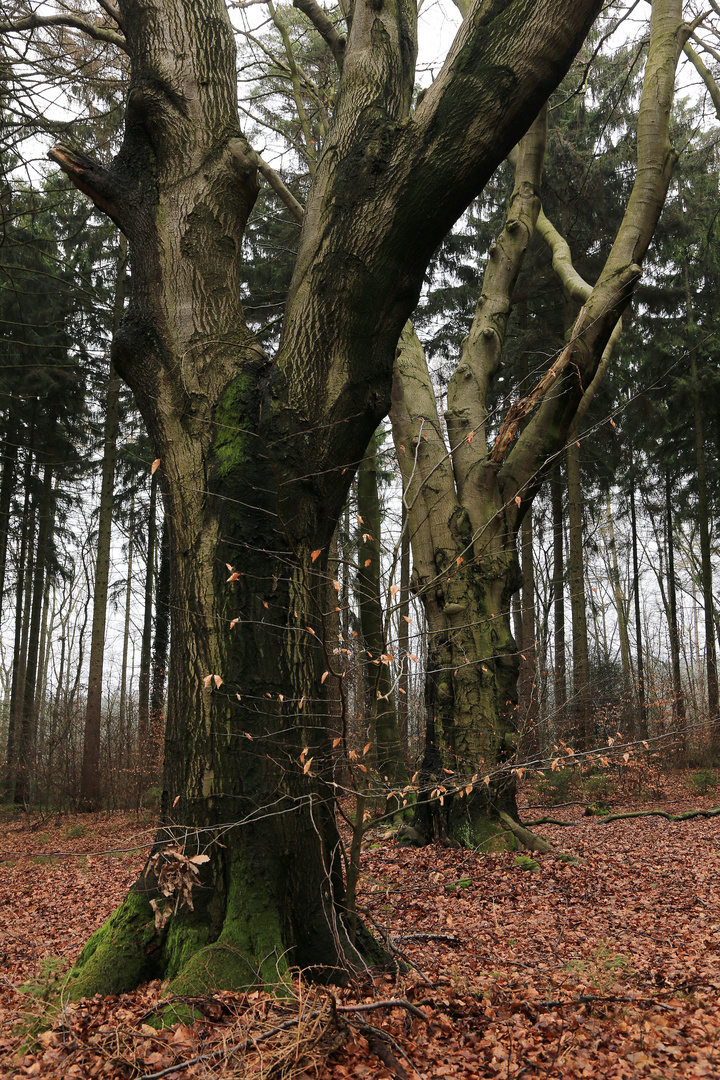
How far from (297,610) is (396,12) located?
3.37 meters

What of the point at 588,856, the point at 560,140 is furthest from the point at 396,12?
the point at 560,140

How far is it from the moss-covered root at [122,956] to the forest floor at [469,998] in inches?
3.8

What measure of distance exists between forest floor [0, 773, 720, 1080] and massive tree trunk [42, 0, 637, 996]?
28 centimetres

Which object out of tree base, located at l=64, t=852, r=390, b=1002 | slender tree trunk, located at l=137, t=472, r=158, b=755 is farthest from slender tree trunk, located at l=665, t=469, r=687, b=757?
tree base, located at l=64, t=852, r=390, b=1002

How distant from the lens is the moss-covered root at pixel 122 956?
2.99 m

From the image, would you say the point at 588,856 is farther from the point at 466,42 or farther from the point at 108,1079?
the point at 466,42

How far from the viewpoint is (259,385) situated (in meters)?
3.45

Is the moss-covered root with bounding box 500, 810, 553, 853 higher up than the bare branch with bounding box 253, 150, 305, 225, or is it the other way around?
the bare branch with bounding box 253, 150, 305, 225

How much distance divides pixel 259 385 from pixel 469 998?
3.00 meters

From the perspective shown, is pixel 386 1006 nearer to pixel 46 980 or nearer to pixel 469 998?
pixel 469 998

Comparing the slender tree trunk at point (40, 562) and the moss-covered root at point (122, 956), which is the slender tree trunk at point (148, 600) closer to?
the slender tree trunk at point (40, 562)

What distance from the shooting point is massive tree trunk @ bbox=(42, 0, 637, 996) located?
3.03m

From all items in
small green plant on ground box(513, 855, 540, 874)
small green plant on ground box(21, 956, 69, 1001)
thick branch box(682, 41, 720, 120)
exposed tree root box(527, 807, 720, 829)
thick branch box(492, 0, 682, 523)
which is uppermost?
thick branch box(682, 41, 720, 120)

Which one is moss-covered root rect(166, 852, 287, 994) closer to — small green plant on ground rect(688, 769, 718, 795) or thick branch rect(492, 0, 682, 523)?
thick branch rect(492, 0, 682, 523)
